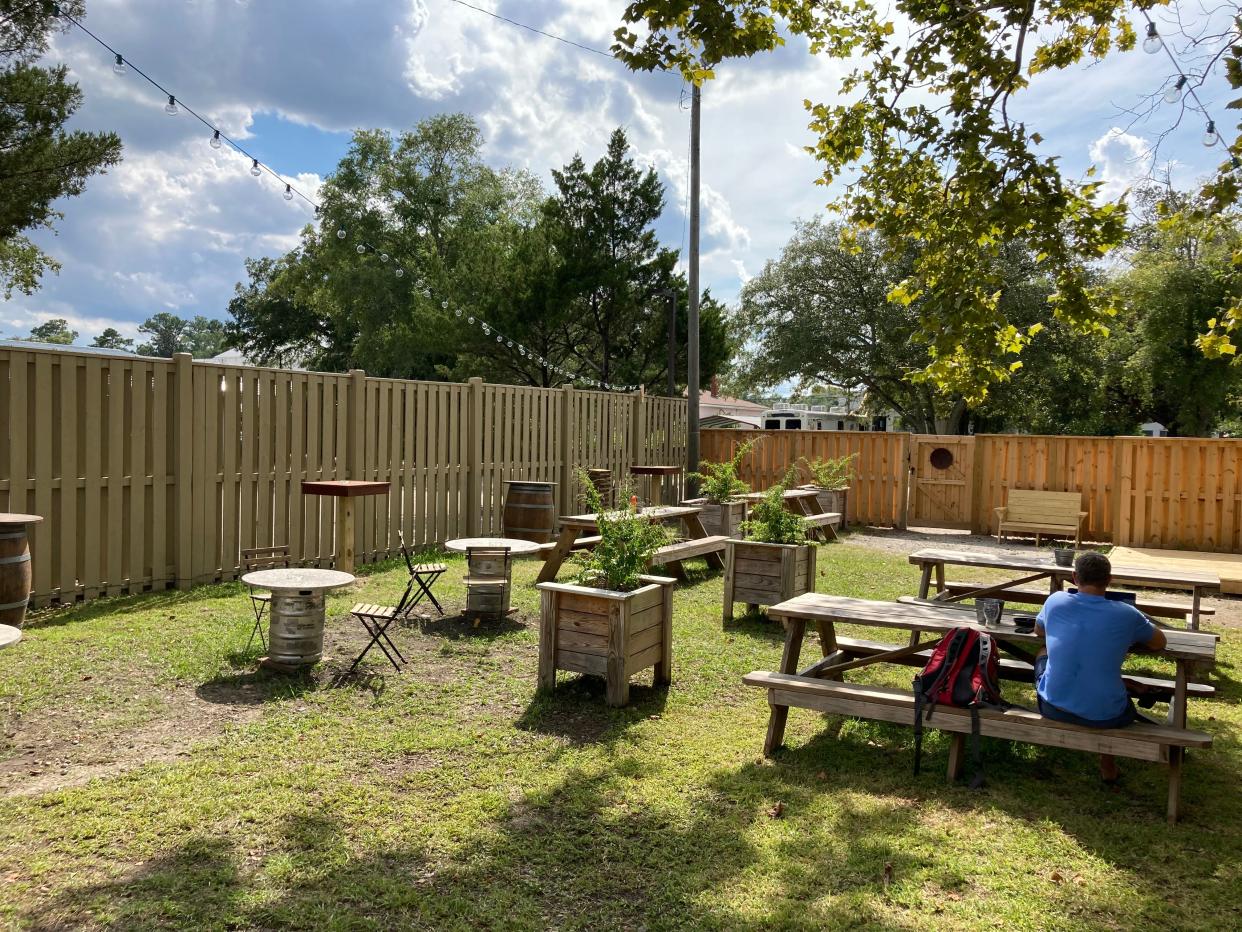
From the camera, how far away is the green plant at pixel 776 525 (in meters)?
8.05

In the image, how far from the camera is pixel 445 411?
11828 mm

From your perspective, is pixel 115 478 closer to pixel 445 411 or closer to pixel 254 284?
pixel 445 411

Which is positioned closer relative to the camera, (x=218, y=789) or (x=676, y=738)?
(x=218, y=789)

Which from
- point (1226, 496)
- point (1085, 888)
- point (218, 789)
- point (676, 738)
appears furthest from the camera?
point (1226, 496)

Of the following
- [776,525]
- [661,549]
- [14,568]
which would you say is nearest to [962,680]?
[776,525]

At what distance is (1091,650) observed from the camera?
4.03 meters

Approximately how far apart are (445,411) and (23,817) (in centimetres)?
846

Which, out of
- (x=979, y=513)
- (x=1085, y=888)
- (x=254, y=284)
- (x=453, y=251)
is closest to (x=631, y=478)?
(x=979, y=513)

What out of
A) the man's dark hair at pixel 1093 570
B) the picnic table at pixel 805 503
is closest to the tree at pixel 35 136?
the picnic table at pixel 805 503

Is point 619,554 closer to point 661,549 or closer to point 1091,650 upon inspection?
point 661,549

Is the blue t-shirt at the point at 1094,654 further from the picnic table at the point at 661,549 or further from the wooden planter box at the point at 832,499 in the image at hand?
the wooden planter box at the point at 832,499

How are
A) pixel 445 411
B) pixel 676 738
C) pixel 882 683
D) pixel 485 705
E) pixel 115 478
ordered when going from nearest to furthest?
pixel 676 738, pixel 485 705, pixel 882 683, pixel 115 478, pixel 445 411

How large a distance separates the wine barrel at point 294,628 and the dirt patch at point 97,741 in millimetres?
493

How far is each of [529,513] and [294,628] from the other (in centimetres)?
581
